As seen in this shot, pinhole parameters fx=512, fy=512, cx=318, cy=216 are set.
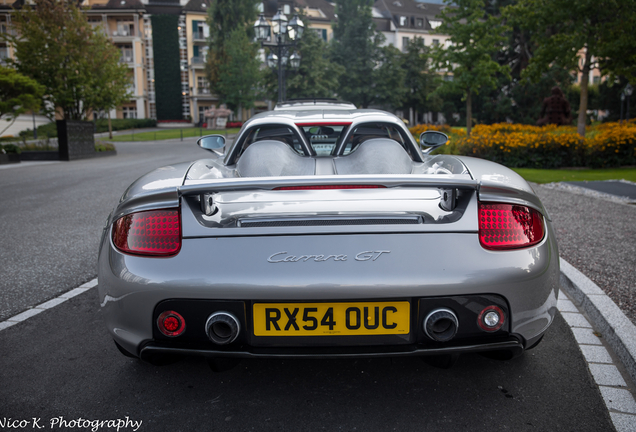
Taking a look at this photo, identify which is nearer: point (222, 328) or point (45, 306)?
point (222, 328)

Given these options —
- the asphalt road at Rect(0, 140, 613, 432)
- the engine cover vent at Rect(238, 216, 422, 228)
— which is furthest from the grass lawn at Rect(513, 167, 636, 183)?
the engine cover vent at Rect(238, 216, 422, 228)

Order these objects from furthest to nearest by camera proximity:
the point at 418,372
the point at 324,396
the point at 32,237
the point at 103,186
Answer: the point at 103,186
the point at 32,237
the point at 418,372
the point at 324,396

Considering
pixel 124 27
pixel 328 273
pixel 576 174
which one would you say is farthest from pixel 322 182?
pixel 124 27

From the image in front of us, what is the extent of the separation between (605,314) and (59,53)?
22580mm

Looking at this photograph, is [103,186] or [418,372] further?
[103,186]

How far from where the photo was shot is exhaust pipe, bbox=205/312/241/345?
6.08ft

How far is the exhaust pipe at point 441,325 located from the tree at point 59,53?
22318 mm

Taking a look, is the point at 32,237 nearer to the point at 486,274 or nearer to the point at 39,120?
the point at 486,274

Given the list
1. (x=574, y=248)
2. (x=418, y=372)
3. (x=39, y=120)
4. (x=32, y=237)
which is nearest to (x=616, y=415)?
(x=418, y=372)

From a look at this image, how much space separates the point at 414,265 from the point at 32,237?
5478 millimetres

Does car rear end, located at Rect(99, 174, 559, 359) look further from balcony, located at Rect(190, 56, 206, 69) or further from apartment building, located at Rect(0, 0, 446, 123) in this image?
balcony, located at Rect(190, 56, 206, 69)

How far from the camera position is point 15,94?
18.2 meters

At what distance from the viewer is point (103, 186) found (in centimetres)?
1102

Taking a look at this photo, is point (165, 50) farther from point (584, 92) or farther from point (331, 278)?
point (331, 278)
